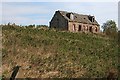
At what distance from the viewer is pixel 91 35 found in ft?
142

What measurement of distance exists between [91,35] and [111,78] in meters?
19.6

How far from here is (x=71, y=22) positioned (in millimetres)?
52188

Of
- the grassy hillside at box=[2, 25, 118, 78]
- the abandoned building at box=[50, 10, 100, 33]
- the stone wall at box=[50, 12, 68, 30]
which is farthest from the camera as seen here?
the stone wall at box=[50, 12, 68, 30]

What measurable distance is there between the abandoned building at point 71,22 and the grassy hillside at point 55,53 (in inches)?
406

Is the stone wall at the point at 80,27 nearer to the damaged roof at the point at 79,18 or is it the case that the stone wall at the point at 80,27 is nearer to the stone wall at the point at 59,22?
the damaged roof at the point at 79,18

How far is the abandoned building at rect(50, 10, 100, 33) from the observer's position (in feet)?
170

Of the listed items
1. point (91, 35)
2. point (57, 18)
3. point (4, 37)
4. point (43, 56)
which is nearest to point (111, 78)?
point (43, 56)

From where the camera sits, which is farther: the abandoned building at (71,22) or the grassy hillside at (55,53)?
the abandoned building at (71,22)

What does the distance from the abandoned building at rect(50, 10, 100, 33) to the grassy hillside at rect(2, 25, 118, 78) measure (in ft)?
33.9

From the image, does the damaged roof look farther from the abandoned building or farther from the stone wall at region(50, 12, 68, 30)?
the stone wall at region(50, 12, 68, 30)

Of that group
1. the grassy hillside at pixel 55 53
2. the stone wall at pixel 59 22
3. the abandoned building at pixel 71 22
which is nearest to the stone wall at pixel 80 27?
the abandoned building at pixel 71 22

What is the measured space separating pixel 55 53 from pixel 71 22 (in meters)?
20.3

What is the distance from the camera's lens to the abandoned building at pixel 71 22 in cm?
5194

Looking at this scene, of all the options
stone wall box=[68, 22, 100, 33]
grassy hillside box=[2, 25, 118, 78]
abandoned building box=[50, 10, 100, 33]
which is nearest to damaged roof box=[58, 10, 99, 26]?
abandoned building box=[50, 10, 100, 33]
